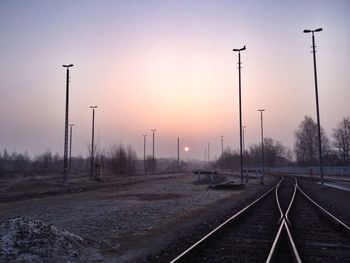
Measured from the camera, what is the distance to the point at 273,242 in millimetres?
10508

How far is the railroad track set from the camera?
913 cm

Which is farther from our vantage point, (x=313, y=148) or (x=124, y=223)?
(x=313, y=148)

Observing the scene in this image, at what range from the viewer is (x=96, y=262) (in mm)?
9164

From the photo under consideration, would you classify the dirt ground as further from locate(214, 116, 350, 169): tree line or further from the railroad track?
locate(214, 116, 350, 169): tree line

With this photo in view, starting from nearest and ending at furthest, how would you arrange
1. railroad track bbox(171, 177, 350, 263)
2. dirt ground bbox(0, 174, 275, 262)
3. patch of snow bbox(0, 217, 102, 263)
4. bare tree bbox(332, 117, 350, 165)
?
patch of snow bbox(0, 217, 102, 263), railroad track bbox(171, 177, 350, 263), dirt ground bbox(0, 174, 275, 262), bare tree bbox(332, 117, 350, 165)

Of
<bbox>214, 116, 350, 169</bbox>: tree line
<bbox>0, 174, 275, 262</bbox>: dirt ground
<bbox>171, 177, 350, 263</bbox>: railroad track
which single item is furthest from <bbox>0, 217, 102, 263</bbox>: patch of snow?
<bbox>214, 116, 350, 169</bbox>: tree line

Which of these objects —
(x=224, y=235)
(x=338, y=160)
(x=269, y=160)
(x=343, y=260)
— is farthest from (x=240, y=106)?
(x=269, y=160)

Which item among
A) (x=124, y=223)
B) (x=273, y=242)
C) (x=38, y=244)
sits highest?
(x=38, y=244)

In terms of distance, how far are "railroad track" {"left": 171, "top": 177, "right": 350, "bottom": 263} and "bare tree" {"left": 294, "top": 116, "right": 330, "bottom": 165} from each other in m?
117

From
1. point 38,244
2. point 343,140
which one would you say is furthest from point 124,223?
point 343,140

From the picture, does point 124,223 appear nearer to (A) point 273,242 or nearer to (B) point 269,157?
(A) point 273,242

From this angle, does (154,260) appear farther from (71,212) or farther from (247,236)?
(71,212)

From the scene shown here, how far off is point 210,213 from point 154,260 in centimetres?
1017

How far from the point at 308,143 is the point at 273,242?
131678mm
